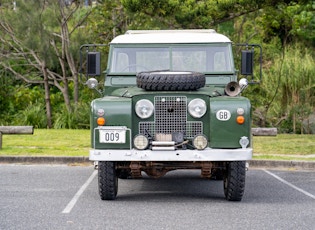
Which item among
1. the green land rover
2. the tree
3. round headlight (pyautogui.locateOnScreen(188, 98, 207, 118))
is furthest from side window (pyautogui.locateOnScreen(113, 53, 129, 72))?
the tree

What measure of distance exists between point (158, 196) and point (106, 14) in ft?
51.6

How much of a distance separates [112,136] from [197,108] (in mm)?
1166

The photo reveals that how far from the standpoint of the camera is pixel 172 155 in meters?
9.67

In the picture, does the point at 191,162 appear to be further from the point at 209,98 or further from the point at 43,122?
the point at 43,122

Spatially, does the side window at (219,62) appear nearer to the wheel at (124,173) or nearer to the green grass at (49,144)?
the wheel at (124,173)

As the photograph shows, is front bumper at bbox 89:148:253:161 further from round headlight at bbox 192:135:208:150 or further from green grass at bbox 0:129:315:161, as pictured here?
green grass at bbox 0:129:315:161

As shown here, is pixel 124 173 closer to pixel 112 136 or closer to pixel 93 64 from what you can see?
pixel 93 64

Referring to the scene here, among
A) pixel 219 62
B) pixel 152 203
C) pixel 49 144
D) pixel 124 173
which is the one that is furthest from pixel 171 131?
pixel 49 144

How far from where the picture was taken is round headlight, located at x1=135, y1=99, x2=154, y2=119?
9984mm

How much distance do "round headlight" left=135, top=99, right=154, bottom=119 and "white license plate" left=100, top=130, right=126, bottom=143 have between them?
14.3 inches

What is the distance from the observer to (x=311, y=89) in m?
22.8

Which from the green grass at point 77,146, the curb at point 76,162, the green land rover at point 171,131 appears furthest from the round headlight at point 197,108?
the green grass at point 77,146

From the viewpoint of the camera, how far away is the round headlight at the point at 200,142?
9828mm

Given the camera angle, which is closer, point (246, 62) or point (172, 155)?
point (172, 155)
